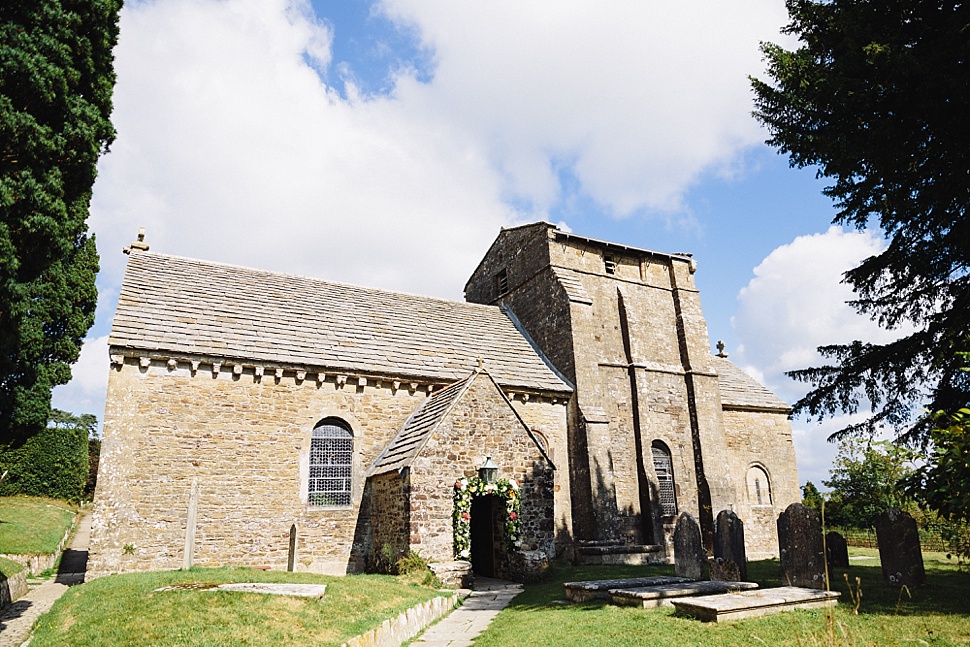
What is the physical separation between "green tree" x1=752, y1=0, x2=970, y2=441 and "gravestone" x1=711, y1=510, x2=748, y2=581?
3.07m

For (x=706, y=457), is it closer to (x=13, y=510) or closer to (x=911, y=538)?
(x=911, y=538)

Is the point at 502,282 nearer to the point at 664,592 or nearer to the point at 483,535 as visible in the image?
the point at 483,535

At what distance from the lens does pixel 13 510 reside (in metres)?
24.0

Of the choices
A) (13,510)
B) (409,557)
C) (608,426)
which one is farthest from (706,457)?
(13,510)

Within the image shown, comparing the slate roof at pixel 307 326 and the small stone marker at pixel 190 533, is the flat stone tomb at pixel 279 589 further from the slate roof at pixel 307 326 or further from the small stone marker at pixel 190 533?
the slate roof at pixel 307 326

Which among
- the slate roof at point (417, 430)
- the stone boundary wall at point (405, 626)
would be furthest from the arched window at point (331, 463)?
the stone boundary wall at point (405, 626)

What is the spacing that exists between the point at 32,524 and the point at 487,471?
→ 18308 millimetres

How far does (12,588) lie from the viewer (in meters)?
13.1

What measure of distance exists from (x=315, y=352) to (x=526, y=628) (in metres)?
10.9

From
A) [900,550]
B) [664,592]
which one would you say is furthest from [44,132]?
[900,550]

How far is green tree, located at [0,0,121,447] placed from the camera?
30.7 ft

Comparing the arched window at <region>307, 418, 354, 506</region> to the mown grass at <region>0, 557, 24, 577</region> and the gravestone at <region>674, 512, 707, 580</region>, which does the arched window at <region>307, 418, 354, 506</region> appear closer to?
the mown grass at <region>0, 557, 24, 577</region>

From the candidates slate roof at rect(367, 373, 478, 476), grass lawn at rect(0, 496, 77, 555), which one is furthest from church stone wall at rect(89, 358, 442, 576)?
grass lawn at rect(0, 496, 77, 555)

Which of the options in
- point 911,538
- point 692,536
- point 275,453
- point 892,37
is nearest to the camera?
point 892,37
